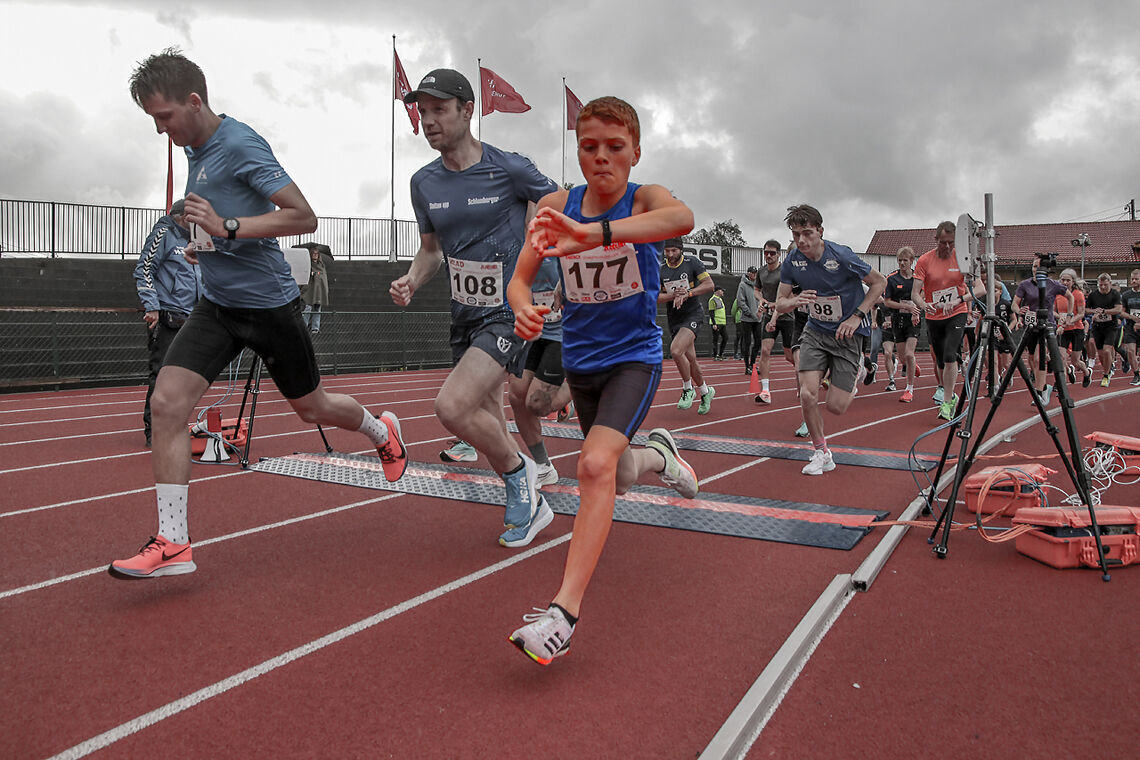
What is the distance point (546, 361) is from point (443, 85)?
2089 mm

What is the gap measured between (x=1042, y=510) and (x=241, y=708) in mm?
3718

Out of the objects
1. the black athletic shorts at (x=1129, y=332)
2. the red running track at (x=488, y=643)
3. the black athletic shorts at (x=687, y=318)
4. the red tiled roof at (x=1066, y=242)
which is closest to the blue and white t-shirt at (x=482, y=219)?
the red running track at (x=488, y=643)

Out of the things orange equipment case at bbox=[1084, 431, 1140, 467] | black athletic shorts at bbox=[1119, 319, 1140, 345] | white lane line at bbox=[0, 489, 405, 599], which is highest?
black athletic shorts at bbox=[1119, 319, 1140, 345]

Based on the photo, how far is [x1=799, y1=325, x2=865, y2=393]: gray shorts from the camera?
21.2 feet

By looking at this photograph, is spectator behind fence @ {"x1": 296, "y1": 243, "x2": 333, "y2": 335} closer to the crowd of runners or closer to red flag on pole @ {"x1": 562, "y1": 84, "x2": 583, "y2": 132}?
the crowd of runners

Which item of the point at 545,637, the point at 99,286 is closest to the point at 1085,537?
the point at 545,637

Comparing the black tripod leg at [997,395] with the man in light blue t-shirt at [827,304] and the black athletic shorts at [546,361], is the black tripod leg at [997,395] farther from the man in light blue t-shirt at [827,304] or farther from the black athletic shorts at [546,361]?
the black athletic shorts at [546,361]

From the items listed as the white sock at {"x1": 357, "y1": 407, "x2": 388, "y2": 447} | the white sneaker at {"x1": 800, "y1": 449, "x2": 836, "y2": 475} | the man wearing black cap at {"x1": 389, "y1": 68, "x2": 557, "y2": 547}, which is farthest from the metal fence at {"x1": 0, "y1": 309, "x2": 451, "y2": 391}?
the white sneaker at {"x1": 800, "y1": 449, "x2": 836, "y2": 475}

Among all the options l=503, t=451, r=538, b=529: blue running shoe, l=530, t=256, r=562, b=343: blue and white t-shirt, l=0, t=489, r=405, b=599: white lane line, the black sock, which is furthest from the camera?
l=530, t=256, r=562, b=343: blue and white t-shirt

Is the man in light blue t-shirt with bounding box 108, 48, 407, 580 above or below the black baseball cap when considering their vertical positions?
below

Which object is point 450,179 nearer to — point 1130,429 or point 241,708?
point 241,708

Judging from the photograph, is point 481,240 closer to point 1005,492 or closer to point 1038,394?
point 1038,394

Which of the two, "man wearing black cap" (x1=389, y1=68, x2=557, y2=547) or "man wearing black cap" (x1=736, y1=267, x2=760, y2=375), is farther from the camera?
"man wearing black cap" (x1=736, y1=267, x2=760, y2=375)

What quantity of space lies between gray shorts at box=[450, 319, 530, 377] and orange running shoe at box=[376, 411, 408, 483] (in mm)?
598
